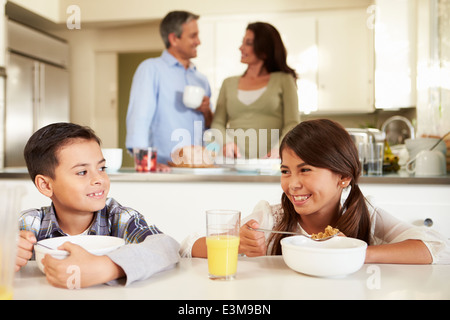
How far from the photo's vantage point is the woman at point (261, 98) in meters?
2.08

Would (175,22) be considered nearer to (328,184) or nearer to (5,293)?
(328,184)

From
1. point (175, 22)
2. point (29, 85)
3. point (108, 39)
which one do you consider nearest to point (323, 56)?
point (175, 22)

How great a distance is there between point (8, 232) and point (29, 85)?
11.9 feet

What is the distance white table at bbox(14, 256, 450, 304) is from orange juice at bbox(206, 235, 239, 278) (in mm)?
16

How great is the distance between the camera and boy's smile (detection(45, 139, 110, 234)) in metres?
0.94

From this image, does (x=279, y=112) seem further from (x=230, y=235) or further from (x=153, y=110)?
(x=230, y=235)

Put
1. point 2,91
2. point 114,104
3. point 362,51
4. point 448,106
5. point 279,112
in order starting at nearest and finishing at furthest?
point 279,112, point 448,106, point 2,91, point 362,51, point 114,104

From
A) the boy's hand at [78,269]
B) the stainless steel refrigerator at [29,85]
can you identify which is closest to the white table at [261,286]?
the boy's hand at [78,269]

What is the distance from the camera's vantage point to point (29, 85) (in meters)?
3.79

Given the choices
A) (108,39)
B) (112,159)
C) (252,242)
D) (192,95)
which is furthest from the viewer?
(108,39)

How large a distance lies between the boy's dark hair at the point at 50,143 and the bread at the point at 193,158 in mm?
887
